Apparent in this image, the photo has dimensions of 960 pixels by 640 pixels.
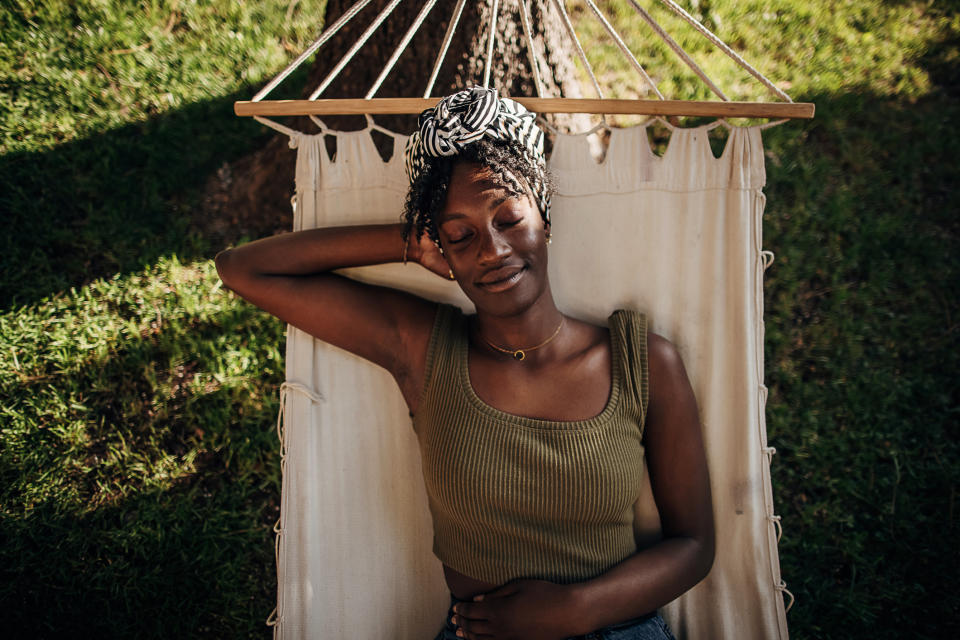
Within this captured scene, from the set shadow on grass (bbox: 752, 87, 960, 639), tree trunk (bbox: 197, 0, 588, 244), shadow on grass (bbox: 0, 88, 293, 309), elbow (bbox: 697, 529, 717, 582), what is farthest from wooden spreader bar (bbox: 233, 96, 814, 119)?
elbow (bbox: 697, 529, 717, 582)

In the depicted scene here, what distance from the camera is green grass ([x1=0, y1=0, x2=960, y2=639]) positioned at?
2.53 m

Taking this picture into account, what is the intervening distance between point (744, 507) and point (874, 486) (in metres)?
0.92

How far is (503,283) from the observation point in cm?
168

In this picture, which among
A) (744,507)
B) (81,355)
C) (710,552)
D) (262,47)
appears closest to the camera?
(710,552)

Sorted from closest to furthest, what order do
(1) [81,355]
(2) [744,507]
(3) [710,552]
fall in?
(3) [710,552]
(2) [744,507]
(1) [81,355]

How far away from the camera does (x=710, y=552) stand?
1.96 m

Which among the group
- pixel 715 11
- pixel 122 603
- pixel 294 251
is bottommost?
pixel 122 603

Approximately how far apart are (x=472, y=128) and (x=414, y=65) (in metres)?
1.15

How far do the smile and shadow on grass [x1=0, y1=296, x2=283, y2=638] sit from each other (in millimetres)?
1473

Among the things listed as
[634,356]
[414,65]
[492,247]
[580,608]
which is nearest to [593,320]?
[634,356]

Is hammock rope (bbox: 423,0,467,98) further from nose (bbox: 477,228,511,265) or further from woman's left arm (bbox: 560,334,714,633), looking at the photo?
woman's left arm (bbox: 560,334,714,633)

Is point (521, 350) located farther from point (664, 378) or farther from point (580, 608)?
point (580, 608)

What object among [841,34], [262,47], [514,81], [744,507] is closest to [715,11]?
[841,34]

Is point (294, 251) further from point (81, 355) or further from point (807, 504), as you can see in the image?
point (807, 504)
